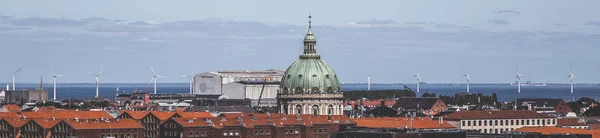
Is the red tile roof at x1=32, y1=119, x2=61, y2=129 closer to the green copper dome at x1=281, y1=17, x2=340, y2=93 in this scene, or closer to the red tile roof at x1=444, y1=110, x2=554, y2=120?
the green copper dome at x1=281, y1=17, x2=340, y2=93

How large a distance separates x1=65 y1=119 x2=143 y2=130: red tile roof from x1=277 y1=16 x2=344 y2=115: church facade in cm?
2568

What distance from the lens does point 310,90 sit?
146 m

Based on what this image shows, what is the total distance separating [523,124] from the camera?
147750mm

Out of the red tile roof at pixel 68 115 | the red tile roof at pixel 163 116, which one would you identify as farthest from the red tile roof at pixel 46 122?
the red tile roof at pixel 163 116

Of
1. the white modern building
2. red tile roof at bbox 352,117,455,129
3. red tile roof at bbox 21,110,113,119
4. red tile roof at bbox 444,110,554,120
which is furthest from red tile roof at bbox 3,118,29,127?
red tile roof at bbox 444,110,554,120

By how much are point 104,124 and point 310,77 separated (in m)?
31.8

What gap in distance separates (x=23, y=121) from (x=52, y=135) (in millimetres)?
7786

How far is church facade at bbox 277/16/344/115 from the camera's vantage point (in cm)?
14625

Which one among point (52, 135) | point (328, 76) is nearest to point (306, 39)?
point (328, 76)

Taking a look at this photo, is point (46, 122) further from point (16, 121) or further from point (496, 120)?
point (496, 120)

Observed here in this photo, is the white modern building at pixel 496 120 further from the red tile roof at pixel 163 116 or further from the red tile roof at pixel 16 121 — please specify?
the red tile roof at pixel 16 121

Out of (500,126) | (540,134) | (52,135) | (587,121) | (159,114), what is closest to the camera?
(540,134)

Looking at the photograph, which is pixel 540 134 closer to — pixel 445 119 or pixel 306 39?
pixel 445 119

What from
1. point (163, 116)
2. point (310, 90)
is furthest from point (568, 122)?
point (163, 116)
